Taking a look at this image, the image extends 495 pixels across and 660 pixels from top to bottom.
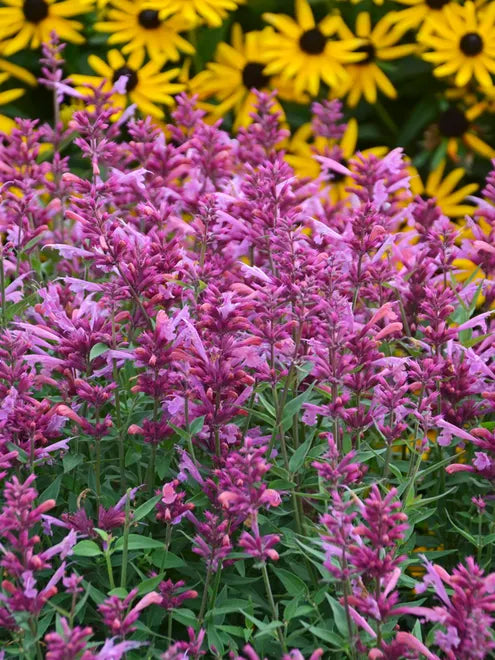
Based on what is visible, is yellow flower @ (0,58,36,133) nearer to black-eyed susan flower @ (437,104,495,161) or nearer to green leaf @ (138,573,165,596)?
black-eyed susan flower @ (437,104,495,161)

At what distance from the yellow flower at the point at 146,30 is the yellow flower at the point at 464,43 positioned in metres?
1.23

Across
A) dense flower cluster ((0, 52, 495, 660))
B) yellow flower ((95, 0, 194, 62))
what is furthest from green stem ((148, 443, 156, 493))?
yellow flower ((95, 0, 194, 62))

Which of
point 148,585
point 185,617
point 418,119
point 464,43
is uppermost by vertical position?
point 148,585

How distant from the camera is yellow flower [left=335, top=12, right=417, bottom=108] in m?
5.72

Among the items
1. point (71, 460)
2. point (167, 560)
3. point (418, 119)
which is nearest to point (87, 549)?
point (167, 560)

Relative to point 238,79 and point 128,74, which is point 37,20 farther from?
point 238,79

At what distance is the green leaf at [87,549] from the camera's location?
2.08 metres

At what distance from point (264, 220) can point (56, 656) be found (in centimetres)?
119

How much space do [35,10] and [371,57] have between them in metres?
1.77

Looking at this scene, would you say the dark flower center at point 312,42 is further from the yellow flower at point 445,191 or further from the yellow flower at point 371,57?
the yellow flower at point 445,191

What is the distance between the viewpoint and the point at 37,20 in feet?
17.7

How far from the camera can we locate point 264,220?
2539 millimetres

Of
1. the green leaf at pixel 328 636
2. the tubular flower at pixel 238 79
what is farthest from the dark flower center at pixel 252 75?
the green leaf at pixel 328 636

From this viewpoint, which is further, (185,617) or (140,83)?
(140,83)
